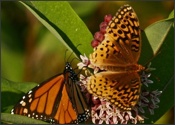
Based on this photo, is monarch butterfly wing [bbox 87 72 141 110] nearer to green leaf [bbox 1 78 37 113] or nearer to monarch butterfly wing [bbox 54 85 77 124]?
monarch butterfly wing [bbox 54 85 77 124]

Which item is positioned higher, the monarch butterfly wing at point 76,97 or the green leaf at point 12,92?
the green leaf at point 12,92

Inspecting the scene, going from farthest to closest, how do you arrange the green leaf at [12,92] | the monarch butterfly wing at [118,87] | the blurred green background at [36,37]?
the blurred green background at [36,37] → the green leaf at [12,92] → the monarch butterfly wing at [118,87]

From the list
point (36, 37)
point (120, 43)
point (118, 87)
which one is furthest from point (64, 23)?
point (36, 37)

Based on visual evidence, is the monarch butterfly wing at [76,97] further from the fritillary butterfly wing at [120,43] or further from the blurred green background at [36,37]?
the blurred green background at [36,37]

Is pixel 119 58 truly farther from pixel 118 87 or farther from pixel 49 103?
pixel 49 103

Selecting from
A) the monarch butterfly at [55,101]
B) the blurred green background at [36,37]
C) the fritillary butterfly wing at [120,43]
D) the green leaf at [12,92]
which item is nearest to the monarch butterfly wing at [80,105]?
the monarch butterfly at [55,101]

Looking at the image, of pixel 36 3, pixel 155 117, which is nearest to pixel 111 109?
pixel 155 117
